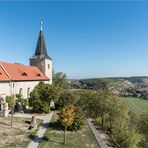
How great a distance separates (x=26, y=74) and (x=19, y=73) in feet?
6.91

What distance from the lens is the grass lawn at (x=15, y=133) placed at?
73.8ft

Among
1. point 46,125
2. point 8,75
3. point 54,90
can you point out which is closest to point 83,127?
point 46,125

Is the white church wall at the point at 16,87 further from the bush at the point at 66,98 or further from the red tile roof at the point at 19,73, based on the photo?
the bush at the point at 66,98

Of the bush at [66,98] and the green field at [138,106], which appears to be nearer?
the bush at [66,98]

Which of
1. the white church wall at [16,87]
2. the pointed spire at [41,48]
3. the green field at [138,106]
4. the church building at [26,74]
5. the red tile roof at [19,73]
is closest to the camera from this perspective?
the white church wall at [16,87]

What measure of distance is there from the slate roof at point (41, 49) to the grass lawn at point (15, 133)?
30363mm

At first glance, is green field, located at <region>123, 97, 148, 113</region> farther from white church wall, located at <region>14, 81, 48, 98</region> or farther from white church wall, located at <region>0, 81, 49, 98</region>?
white church wall, located at <region>0, 81, 49, 98</region>

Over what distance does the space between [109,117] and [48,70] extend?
3108cm

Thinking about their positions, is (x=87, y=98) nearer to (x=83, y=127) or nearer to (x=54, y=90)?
(x=54, y=90)

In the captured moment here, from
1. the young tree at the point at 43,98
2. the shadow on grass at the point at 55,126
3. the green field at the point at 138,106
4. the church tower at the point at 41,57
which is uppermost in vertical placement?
the church tower at the point at 41,57

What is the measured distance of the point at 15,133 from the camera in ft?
85.3

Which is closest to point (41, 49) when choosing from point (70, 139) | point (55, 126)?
point (55, 126)

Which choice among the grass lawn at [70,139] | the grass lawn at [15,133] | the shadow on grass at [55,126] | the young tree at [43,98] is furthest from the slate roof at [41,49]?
the grass lawn at [70,139]

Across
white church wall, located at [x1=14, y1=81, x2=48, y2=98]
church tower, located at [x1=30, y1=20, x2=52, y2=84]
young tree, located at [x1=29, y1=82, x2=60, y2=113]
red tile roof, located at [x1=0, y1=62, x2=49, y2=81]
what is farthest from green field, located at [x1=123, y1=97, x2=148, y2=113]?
young tree, located at [x1=29, y1=82, x2=60, y2=113]
